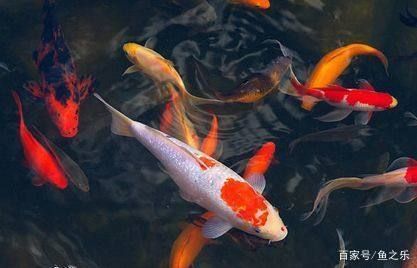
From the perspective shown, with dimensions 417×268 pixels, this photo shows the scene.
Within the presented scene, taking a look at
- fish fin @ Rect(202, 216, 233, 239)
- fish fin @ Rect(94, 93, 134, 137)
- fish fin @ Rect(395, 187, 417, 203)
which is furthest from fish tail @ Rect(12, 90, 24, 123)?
fish fin @ Rect(395, 187, 417, 203)

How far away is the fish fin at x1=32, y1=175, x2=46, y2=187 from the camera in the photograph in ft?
12.7

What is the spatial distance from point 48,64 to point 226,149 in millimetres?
1535

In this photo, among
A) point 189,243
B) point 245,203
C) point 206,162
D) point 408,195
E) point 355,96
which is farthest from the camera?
point 408,195

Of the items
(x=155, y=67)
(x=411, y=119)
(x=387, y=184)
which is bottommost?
(x=387, y=184)

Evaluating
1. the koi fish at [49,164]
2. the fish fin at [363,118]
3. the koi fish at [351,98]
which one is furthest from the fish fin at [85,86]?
the fish fin at [363,118]

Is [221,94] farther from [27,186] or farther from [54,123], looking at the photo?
[27,186]

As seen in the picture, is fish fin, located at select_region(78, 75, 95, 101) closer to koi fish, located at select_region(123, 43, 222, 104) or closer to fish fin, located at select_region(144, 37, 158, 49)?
koi fish, located at select_region(123, 43, 222, 104)

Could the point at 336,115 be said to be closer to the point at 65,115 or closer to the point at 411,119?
the point at 411,119

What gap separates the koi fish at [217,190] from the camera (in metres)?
3.27

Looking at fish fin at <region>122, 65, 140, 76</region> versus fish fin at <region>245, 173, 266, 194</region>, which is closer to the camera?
fish fin at <region>245, 173, 266, 194</region>

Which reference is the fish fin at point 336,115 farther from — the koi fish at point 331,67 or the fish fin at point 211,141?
the fish fin at point 211,141

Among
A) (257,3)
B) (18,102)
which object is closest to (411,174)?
(257,3)

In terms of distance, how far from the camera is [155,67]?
405cm

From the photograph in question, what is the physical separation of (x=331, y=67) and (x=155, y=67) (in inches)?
55.9
